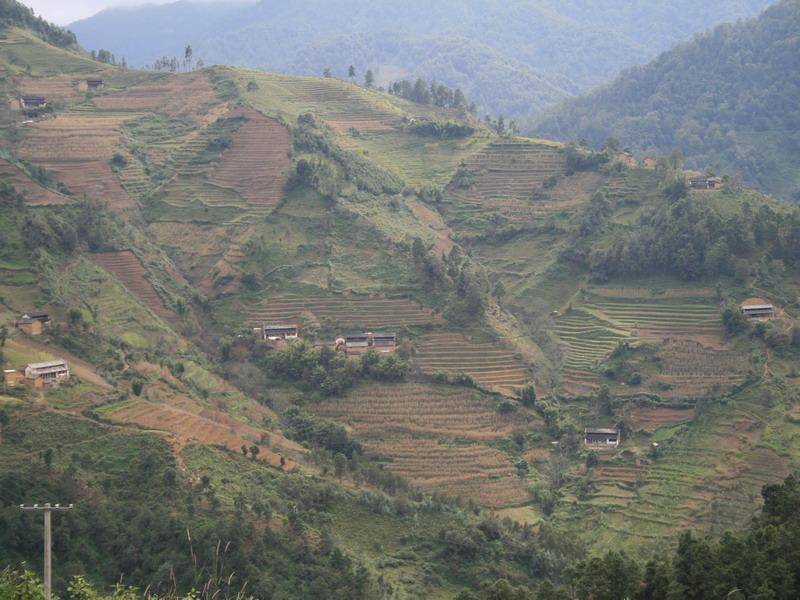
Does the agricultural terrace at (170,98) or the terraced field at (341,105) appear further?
the terraced field at (341,105)

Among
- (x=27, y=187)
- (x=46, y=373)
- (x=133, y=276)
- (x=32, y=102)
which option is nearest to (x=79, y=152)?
(x=32, y=102)

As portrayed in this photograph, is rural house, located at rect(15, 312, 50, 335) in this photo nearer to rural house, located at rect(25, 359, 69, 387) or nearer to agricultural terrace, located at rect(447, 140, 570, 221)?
rural house, located at rect(25, 359, 69, 387)

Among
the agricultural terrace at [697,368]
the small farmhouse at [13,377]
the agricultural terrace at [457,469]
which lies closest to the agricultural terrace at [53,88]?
the small farmhouse at [13,377]

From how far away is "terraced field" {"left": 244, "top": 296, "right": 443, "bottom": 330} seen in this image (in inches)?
1724

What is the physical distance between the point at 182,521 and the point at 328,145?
27.5 m

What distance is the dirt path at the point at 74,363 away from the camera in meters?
35.5

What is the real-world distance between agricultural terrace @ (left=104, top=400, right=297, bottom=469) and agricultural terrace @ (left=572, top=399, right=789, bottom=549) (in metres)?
9.56

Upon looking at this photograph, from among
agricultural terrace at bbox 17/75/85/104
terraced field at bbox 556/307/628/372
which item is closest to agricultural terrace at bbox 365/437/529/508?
terraced field at bbox 556/307/628/372

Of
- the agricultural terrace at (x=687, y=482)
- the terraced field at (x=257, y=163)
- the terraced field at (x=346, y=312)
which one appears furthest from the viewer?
the terraced field at (x=257, y=163)

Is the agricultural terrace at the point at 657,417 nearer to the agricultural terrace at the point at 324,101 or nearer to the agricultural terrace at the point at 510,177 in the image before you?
the agricultural terrace at the point at 510,177

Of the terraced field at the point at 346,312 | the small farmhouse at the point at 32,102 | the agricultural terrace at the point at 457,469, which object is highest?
the small farmhouse at the point at 32,102

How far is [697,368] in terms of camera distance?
4028cm

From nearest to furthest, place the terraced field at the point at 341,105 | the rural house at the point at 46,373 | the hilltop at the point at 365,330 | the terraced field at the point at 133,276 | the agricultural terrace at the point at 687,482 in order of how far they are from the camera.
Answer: the hilltop at the point at 365,330, the rural house at the point at 46,373, the agricultural terrace at the point at 687,482, the terraced field at the point at 133,276, the terraced field at the point at 341,105

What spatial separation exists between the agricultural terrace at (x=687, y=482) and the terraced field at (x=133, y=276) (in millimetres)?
17146
